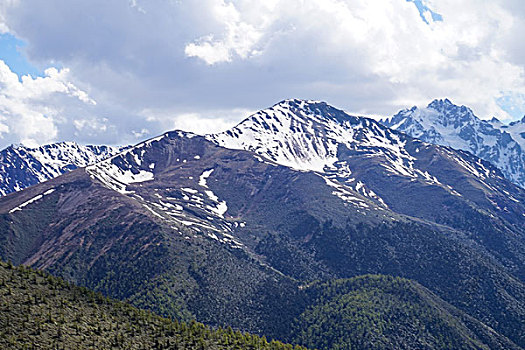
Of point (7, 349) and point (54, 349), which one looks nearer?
point (7, 349)

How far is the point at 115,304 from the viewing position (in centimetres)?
17575

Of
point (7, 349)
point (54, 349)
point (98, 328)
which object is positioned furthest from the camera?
point (98, 328)

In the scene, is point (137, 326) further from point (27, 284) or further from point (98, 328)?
point (27, 284)

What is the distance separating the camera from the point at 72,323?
482 feet

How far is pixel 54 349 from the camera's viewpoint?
13100 cm

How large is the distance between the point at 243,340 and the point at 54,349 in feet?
268

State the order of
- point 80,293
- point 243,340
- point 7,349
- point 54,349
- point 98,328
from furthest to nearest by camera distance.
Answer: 1. point 243,340
2. point 80,293
3. point 98,328
4. point 54,349
5. point 7,349

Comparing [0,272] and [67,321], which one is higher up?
[0,272]

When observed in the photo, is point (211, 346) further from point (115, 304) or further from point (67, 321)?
point (67, 321)

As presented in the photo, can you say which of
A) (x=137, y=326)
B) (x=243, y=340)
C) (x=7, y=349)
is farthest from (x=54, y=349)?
(x=243, y=340)

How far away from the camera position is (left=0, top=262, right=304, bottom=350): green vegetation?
134 m

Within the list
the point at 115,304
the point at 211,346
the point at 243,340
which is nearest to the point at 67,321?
the point at 115,304

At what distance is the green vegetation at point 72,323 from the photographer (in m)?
134

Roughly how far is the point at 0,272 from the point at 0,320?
1279 inches
